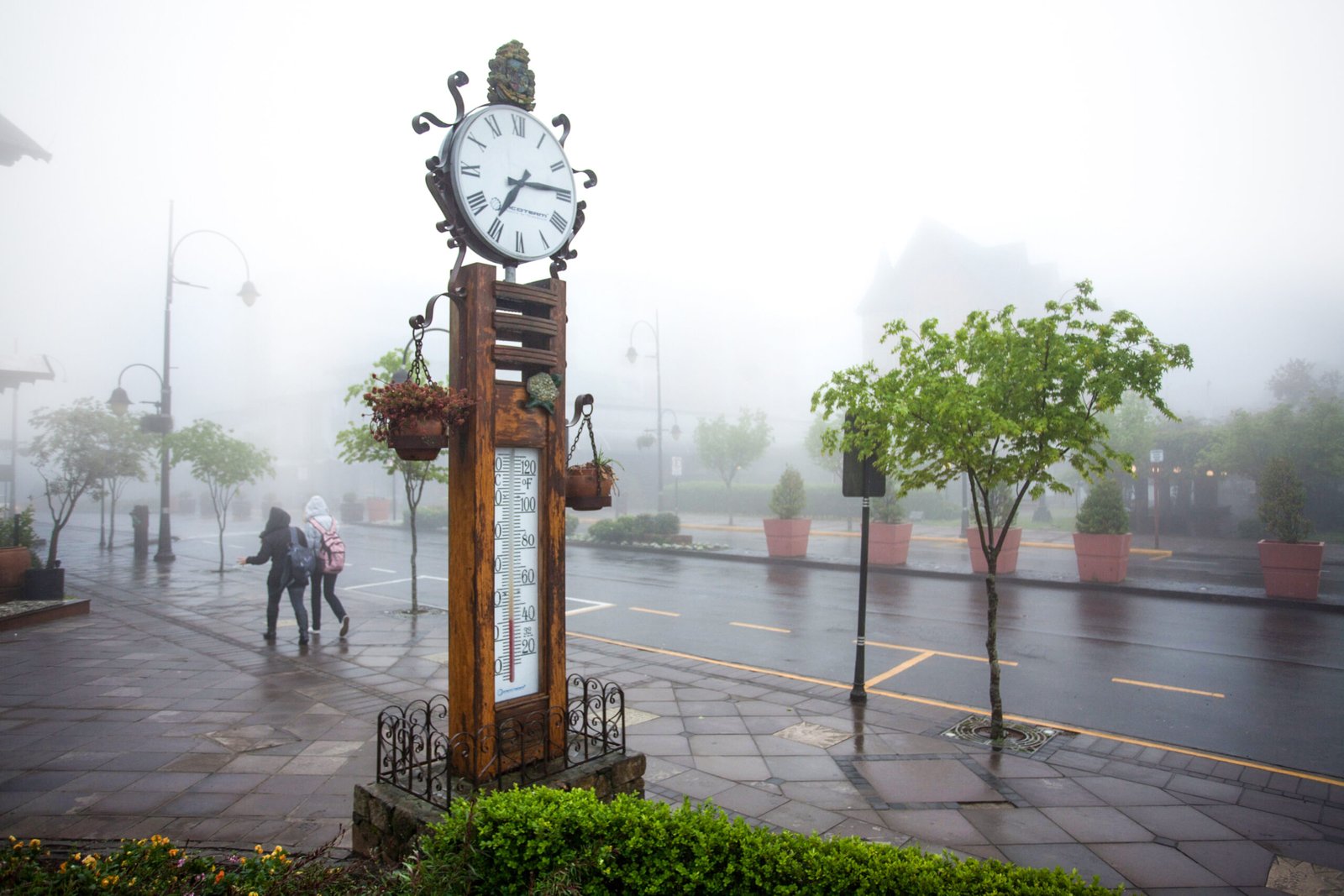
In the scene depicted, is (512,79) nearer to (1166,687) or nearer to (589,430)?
(589,430)

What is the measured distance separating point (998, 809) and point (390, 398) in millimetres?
4543

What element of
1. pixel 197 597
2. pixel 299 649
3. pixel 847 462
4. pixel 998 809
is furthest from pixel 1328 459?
pixel 197 597

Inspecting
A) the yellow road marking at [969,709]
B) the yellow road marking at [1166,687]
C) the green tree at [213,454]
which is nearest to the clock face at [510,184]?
the yellow road marking at [969,709]

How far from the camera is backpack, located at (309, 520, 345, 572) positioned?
1077cm

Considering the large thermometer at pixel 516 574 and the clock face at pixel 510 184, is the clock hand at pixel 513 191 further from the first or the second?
the large thermometer at pixel 516 574

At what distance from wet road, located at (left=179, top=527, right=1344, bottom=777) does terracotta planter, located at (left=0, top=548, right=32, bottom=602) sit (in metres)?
5.20

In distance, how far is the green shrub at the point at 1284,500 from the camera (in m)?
13.9

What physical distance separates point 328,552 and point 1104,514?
14.4m

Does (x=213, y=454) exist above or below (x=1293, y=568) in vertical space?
above

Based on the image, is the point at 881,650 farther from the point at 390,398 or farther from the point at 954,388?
the point at 390,398

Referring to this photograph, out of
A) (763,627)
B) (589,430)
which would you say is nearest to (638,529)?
(763,627)

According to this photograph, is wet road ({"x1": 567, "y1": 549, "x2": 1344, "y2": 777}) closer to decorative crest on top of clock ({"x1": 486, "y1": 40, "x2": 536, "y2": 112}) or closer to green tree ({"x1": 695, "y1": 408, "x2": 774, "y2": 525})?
decorative crest on top of clock ({"x1": 486, "y1": 40, "x2": 536, "y2": 112})

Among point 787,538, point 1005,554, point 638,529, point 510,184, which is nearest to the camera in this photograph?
point 510,184

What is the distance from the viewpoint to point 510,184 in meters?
4.40
